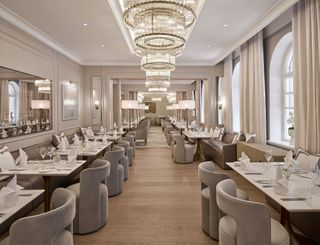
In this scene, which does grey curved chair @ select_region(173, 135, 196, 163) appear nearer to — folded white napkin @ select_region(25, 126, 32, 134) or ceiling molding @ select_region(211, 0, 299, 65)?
ceiling molding @ select_region(211, 0, 299, 65)

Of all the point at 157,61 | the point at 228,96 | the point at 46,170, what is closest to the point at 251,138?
the point at 157,61

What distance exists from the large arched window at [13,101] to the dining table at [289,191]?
15.1 ft

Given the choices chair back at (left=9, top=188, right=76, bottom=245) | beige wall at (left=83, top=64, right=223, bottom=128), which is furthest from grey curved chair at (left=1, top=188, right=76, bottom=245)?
beige wall at (left=83, top=64, right=223, bottom=128)

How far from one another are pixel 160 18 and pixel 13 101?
360 centimetres

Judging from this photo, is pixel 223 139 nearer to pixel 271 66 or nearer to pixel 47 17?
pixel 271 66

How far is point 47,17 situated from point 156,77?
3.57 meters

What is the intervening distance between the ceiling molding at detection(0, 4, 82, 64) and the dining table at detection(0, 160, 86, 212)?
3223 millimetres

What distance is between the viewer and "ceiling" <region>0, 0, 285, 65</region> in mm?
5082

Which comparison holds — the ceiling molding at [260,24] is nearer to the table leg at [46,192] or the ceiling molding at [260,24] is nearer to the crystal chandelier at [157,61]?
the crystal chandelier at [157,61]

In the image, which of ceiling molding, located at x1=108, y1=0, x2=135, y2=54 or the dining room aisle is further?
ceiling molding, located at x1=108, y1=0, x2=135, y2=54

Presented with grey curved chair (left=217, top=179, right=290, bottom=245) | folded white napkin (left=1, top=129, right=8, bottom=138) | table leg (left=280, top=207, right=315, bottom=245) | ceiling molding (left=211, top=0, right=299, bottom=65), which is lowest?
table leg (left=280, top=207, right=315, bottom=245)

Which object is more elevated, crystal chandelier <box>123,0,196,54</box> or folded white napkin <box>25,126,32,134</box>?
crystal chandelier <box>123,0,196,54</box>

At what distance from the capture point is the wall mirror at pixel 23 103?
5383 mm

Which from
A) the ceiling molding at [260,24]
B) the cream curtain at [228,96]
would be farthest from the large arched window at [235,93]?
the ceiling molding at [260,24]
